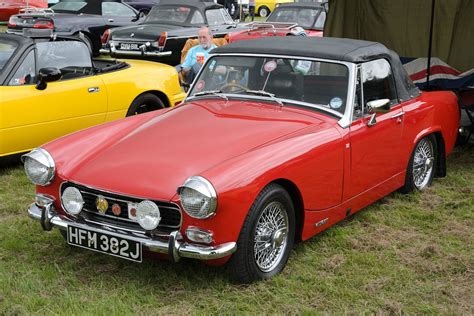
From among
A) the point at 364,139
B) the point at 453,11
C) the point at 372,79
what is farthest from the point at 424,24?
the point at 364,139

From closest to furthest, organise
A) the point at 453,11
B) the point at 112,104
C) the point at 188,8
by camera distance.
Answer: the point at 112,104 → the point at 453,11 → the point at 188,8

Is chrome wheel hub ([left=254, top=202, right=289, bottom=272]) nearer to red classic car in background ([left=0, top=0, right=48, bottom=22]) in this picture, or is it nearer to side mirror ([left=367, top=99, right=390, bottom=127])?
side mirror ([left=367, top=99, right=390, bottom=127])

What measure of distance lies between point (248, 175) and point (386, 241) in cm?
156

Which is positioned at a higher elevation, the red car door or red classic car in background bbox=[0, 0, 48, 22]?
the red car door

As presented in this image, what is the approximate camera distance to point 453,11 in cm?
828

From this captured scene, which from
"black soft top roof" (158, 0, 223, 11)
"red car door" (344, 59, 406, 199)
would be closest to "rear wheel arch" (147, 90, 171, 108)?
"red car door" (344, 59, 406, 199)

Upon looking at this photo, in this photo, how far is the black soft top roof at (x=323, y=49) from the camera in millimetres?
4832

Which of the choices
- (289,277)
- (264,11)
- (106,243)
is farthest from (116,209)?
(264,11)

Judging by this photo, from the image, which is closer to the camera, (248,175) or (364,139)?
(248,175)

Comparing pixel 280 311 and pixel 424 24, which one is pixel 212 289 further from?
pixel 424 24

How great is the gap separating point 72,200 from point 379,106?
2328mm

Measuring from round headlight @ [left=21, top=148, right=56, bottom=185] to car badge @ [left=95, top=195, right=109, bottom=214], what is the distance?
426 mm

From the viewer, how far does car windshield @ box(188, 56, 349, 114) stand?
15.5 ft

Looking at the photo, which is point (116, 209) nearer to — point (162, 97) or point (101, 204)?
point (101, 204)
